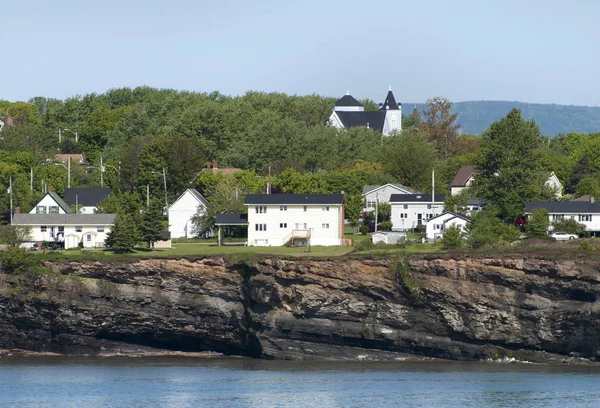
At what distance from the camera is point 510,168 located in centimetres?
9681

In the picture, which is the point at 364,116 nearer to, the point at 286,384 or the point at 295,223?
the point at 295,223

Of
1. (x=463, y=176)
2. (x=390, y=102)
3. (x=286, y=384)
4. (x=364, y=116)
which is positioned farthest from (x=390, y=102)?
(x=286, y=384)

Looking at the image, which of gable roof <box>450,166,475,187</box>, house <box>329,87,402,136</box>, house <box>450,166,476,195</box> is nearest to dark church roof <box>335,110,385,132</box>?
house <box>329,87,402,136</box>

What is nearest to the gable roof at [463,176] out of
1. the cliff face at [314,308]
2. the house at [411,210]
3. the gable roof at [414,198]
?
the gable roof at [414,198]

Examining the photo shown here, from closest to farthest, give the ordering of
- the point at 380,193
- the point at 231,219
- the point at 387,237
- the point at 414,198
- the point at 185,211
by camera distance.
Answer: the point at 387,237, the point at 231,219, the point at 185,211, the point at 414,198, the point at 380,193

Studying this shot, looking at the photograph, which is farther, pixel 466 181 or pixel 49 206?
pixel 466 181

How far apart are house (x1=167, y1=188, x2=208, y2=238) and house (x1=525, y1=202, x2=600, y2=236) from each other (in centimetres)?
2531

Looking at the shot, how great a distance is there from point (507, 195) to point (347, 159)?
3564cm

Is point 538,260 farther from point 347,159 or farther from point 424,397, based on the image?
point 347,159

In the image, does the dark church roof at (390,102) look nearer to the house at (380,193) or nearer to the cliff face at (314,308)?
the house at (380,193)

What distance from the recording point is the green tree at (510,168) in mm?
95500

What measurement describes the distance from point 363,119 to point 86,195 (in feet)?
182

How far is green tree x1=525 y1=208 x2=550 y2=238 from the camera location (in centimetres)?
8694

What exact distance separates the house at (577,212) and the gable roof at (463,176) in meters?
22.4
